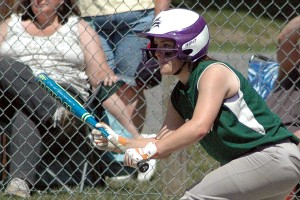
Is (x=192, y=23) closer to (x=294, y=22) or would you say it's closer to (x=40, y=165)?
(x=294, y=22)

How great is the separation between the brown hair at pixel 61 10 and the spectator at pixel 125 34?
11 cm

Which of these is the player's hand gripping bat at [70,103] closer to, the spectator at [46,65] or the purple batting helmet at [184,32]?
the purple batting helmet at [184,32]

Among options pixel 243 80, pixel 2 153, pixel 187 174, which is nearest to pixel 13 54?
pixel 2 153

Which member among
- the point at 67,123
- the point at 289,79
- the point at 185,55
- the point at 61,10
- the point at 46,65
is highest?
the point at 185,55

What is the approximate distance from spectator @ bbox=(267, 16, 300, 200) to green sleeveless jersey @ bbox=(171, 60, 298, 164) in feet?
5.30

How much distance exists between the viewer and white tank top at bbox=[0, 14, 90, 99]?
657 centimetres

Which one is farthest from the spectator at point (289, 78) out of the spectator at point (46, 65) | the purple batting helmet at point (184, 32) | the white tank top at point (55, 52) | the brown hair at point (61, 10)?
the purple batting helmet at point (184, 32)

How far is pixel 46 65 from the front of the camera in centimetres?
659

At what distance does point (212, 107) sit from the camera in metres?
4.50

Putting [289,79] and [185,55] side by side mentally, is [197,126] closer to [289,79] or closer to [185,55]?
[185,55]

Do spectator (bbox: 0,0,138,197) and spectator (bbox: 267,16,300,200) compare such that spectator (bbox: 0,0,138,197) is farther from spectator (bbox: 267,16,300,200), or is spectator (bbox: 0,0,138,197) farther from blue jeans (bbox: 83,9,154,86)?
spectator (bbox: 267,16,300,200)

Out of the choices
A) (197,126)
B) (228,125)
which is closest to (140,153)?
(197,126)

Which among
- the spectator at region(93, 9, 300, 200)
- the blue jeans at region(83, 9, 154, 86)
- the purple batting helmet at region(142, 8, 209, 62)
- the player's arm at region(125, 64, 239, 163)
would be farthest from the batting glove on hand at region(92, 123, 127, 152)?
the blue jeans at region(83, 9, 154, 86)

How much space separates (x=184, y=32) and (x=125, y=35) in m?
1.97
